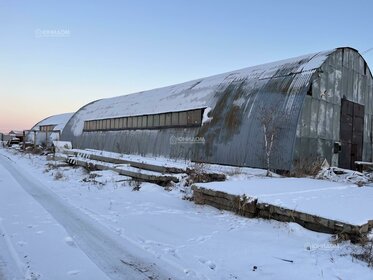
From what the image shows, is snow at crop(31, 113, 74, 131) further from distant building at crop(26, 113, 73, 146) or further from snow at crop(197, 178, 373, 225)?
snow at crop(197, 178, 373, 225)

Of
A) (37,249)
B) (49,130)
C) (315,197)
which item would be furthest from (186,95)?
(49,130)

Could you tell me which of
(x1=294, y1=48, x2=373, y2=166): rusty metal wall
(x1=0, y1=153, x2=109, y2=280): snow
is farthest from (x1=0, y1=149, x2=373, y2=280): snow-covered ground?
(x1=294, y1=48, x2=373, y2=166): rusty metal wall

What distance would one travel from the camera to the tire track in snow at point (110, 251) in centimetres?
502

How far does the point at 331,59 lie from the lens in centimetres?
1809

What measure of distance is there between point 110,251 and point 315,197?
18.6ft

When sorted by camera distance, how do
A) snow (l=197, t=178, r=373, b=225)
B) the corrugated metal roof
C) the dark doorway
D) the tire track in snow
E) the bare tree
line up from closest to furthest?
the tire track in snow
snow (l=197, t=178, r=373, b=225)
the bare tree
the corrugated metal roof
the dark doorway

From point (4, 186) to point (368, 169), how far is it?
17240 millimetres

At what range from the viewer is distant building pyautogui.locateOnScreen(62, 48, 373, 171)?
1653 centimetres

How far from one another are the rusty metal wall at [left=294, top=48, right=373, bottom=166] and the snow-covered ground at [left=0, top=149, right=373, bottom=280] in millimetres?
8737

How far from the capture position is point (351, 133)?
20312 mm

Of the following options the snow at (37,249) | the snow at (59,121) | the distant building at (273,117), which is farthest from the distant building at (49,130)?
the snow at (37,249)

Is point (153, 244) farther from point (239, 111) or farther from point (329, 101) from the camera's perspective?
point (329, 101)

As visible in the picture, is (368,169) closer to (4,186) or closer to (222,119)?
(222,119)

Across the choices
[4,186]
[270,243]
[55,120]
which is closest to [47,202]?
[4,186]
